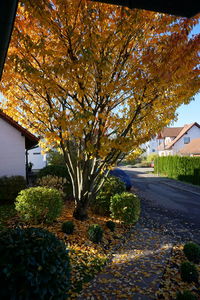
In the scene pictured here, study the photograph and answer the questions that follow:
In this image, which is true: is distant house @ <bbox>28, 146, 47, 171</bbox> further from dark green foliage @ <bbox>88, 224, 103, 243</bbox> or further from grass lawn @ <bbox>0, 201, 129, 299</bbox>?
dark green foliage @ <bbox>88, 224, 103, 243</bbox>

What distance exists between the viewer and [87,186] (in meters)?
7.59

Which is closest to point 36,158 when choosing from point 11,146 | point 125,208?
point 11,146

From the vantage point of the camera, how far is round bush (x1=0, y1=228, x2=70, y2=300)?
8.71ft

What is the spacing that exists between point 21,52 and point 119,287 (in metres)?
5.66

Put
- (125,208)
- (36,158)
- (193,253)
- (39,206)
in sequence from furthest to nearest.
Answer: (36,158)
(125,208)
(39,206)
(193,253)

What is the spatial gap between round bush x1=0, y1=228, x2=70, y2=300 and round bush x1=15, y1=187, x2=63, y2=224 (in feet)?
12.2

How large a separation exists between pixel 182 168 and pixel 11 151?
61.2ft

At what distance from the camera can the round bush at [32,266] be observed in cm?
265

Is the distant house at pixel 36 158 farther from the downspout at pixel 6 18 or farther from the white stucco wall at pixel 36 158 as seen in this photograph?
the downspout at pixel 6 18

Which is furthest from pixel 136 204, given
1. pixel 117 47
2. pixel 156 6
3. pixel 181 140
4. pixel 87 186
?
pixel 181 140

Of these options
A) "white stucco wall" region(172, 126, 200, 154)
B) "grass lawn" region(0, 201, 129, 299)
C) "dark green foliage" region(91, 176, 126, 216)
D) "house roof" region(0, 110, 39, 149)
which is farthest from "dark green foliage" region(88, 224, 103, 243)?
"white stucco wall" region(172, 126, 200, 154)

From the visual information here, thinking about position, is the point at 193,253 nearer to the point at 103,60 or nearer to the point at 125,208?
the point at 125,208

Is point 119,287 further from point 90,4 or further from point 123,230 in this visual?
point 90,4

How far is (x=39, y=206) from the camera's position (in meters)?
6.89
